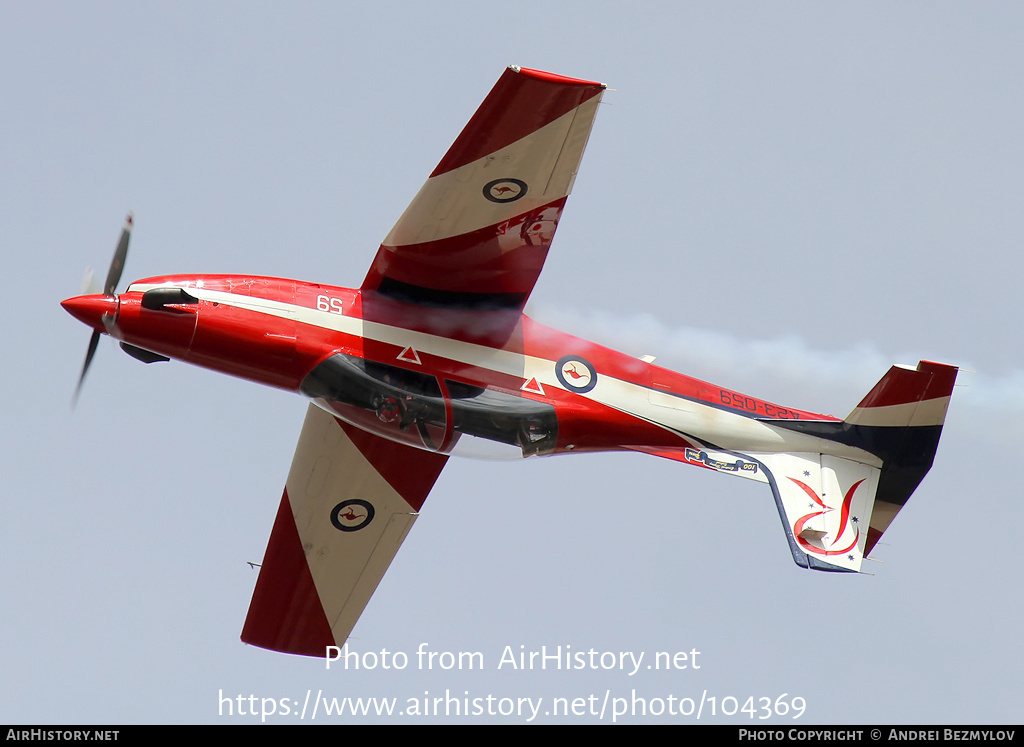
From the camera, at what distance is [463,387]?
16.5m

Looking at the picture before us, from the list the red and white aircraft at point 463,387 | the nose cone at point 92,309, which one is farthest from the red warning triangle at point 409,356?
the nose cone at point 92,309

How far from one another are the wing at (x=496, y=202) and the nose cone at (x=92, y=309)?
9.77 feet

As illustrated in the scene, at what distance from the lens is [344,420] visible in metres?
17.1

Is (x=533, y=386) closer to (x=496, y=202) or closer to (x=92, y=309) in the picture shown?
(x=496, y=202)

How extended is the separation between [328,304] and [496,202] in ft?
7.62

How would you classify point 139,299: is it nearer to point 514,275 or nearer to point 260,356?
point 260,356

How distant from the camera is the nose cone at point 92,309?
50.8ft

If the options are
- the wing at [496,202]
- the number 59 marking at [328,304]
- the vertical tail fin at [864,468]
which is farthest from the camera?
the vertical tail fin at [864,468]

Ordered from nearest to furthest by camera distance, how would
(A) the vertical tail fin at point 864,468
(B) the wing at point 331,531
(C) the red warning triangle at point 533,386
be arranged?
(C) the red warning triangle at point 533,386 → (A) the vertical tail fin at point 864,468 → (B) the wing at point 331,531

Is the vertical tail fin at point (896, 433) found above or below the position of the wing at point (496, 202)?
below

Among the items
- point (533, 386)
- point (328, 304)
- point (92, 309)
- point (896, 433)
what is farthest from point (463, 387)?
point (896, 433)

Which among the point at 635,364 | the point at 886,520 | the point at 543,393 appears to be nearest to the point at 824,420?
the point at 886,520

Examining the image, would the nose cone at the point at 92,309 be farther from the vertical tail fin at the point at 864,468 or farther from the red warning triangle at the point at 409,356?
the vertical tail fin at the point at 864,468

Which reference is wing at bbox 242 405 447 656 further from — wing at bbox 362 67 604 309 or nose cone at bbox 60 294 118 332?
nose cone at bbox 60 294 118 332
